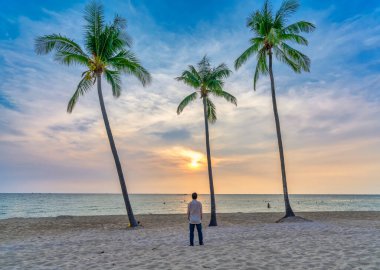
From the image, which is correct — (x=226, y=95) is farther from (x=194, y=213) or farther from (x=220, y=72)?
(x=194, y=213)

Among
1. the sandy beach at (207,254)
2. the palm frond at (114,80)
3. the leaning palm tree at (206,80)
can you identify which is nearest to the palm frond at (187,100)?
the leaning palm tree at (206,80)

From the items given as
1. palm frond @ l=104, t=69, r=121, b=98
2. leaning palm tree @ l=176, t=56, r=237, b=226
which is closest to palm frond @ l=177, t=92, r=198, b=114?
leaning palm tree @ l=176, t=56, r=237, b=226

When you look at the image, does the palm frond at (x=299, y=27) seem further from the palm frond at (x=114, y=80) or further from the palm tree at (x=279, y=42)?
the palm frond at (x=114, y=80)

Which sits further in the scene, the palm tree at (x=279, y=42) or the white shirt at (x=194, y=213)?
the palm tree at (x=279, y=42)

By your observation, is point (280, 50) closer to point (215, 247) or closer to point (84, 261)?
point (215, 247)

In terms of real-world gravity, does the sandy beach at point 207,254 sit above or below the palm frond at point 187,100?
below

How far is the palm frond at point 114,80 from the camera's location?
2113cm

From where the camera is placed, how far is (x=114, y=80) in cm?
2200

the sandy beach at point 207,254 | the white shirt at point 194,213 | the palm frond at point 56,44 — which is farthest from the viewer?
the palm frond at point 56,44

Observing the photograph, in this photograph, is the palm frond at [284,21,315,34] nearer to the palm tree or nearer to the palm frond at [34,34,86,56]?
the palm tree

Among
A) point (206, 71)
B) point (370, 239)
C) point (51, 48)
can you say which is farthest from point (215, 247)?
point (51, 48)

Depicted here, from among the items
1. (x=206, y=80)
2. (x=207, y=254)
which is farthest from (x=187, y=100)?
(x=207, y=254)

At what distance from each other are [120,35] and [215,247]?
15543mm

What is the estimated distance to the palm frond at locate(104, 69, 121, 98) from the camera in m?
21.1
